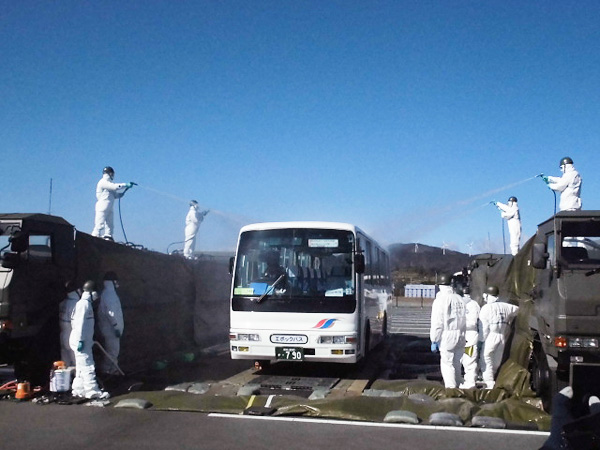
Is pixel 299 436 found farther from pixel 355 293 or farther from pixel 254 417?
pixel 355 293

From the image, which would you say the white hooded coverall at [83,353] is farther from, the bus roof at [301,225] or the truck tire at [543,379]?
the truck tire at [543,379]

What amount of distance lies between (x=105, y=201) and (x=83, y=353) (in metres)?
5.93

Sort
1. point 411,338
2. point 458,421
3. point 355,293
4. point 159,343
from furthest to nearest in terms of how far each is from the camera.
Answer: point 411,338 < point 159,343 < point 355,293 < point 458,421

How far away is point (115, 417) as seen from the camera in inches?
328

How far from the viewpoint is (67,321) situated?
1002 cm

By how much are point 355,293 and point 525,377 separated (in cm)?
306

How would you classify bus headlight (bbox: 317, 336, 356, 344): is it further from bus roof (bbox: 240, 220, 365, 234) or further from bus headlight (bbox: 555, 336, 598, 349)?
bus headlight (bbox: 555, 336, 598, 349)

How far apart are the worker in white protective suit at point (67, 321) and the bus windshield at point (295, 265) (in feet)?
9.26

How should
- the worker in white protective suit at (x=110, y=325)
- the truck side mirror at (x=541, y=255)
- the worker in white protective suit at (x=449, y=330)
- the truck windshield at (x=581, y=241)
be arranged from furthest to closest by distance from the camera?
1. the worker in white protective suit at (x=110, y=325)
2. the worker in white protective suit at (x=449, y=330)
3. the truck side mirror at (x=541, y=255)
4. the truck windshield at (x=581, y=241)

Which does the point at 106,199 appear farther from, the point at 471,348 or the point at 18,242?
the point at 471,348

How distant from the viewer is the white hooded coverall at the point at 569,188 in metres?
13.3

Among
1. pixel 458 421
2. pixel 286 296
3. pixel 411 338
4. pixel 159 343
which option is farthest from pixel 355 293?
pixel 411 338

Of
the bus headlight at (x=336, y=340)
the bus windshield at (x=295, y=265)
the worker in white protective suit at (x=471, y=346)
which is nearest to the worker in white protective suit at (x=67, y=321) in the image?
the bus windshield at (x=295, y=265)

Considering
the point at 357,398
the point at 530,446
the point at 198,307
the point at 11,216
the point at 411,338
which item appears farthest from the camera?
the point at 411,338
